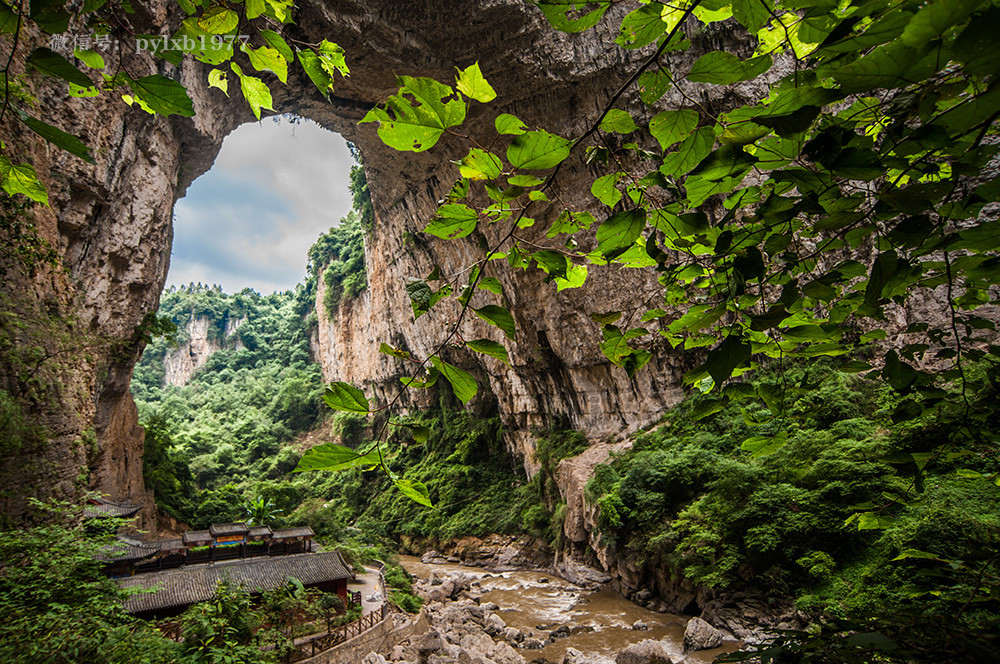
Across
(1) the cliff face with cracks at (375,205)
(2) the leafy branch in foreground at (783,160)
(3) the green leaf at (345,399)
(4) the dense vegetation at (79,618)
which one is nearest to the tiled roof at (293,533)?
(1) the cliff face with cracks at (375,205)

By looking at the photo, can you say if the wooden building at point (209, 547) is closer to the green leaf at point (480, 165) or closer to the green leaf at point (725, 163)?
the green leaf at point (480, 165)

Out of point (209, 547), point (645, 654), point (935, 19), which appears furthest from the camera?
point (209, 547)

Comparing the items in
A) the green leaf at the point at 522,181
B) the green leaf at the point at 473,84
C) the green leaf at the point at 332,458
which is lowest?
the green leaf at the point at 332,458

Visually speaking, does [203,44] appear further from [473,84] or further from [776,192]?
[776,192]

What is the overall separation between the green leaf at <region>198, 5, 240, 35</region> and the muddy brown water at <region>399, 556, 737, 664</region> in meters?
7.41

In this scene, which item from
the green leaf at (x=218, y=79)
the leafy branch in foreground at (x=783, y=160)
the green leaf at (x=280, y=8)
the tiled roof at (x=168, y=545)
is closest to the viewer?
the leafy branch in foreground at (x=783, y=160)

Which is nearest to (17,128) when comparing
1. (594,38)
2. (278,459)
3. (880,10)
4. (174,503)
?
(880,10)

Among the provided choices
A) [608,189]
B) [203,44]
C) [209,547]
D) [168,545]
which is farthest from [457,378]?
[209,547]

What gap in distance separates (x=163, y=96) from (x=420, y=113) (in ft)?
1.71

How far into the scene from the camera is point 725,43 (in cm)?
952

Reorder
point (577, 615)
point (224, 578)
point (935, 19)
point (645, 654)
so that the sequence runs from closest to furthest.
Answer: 1. point (935, 19)
2. point (645, 654)
3. point (224, 578)
4. point (577, 615)

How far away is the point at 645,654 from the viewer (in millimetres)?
5922

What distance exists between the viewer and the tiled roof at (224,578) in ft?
22.0

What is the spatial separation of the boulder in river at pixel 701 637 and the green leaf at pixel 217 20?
7.85m
